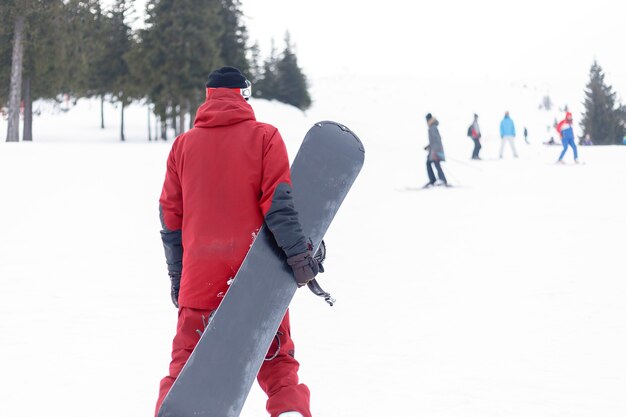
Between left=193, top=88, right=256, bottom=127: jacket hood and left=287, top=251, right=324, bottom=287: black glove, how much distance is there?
2.27 feet

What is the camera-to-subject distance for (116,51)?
4038 cm

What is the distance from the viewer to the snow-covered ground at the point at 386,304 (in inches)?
166

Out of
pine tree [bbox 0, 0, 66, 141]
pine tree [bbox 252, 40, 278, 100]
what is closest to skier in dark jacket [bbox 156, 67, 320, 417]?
pine tree [bbox 0, 0, 66, 141]

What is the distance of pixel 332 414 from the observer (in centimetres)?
392

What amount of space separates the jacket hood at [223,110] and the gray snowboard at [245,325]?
1.62 ft

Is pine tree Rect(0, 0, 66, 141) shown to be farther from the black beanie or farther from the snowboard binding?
the snowboard binding

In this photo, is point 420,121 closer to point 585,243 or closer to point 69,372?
point 585,243

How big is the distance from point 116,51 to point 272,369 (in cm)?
4050

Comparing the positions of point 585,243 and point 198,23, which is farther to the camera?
point 198,23

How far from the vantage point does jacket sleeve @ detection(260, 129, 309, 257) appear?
292cm

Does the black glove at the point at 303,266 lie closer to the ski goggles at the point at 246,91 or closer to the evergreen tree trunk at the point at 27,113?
the ski goggles at the point at 246,91

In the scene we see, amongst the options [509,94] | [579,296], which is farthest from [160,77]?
[509,94]

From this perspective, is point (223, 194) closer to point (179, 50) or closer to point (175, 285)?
point (175, 285)

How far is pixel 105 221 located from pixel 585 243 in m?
7.58
